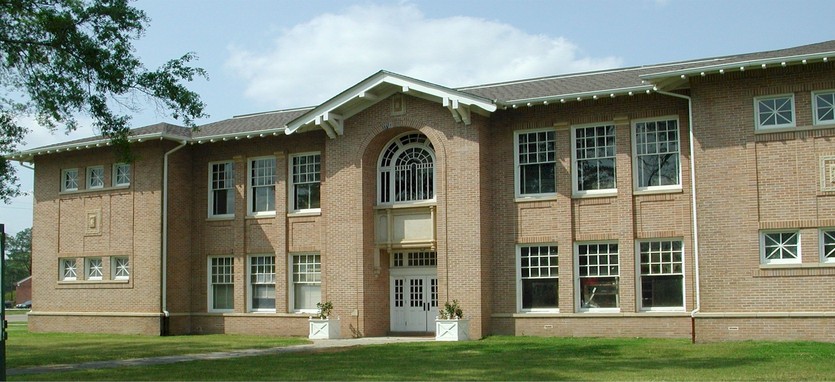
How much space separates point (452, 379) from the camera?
51.4ft

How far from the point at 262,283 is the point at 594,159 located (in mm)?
11335

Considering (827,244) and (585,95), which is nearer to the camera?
(827,244)

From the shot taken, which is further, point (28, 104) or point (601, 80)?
point (601, 80)

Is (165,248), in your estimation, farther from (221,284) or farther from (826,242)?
(826,242)

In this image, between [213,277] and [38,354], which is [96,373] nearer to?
[38,354]

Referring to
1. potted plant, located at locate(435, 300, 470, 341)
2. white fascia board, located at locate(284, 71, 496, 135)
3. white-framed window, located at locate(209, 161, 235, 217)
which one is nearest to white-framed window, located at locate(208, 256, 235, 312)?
white-framed window, located at locate(209, 161, 235, 217)

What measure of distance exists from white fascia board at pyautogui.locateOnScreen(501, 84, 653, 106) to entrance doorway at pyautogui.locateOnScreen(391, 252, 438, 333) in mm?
5376

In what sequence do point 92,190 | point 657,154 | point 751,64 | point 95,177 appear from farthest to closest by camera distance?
point 95,177 < point 92,190 < point 657,154 < point 751,64

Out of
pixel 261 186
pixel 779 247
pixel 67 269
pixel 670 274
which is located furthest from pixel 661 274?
pixel 67 269

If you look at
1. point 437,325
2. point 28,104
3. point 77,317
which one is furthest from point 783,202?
point 77,317

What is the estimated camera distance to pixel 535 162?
1009 inches

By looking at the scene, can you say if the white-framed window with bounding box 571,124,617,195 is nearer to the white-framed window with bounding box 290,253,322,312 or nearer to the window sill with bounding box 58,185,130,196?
the white-framed window with bounding box 290,253,322,312

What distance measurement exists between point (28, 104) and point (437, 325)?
11.3 meters

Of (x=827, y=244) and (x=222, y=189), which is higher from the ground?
(x=222, y=189)
